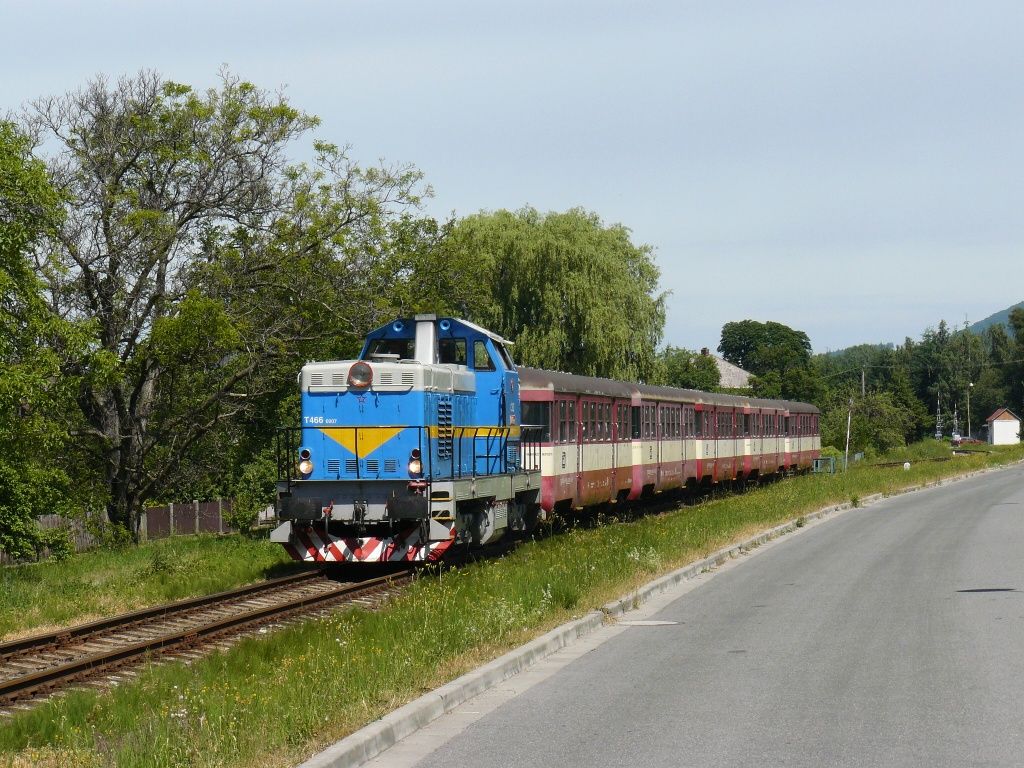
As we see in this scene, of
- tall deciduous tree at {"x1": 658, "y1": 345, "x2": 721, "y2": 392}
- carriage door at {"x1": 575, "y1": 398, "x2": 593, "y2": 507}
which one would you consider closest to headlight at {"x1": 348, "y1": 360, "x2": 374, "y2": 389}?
carriage door at {"x1": 575, "y1": 398, "x2": 593, "y2": 507}

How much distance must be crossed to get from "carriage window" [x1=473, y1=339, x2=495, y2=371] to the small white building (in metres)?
144

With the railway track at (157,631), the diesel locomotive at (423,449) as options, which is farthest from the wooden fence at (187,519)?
the railway track at (157,631)

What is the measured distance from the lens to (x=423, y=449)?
18.7 meters

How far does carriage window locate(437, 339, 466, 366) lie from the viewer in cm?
2036

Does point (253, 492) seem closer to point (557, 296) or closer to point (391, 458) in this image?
point (557, 296)

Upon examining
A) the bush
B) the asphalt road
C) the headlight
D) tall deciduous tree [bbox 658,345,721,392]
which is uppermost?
tall deciduous tree [bbox 658,345,721,392]

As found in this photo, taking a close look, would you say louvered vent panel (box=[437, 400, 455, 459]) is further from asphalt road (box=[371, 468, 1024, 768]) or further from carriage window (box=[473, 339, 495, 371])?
asphalt road (box=[371, 468, 1024, 768])

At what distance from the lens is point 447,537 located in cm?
1802

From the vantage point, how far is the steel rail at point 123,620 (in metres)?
13.1

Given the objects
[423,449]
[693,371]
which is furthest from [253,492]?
[693,371]

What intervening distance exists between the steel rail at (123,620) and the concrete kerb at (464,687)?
557 centimetres

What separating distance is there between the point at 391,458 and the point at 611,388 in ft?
37.5

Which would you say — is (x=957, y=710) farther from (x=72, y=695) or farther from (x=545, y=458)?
(x=545, y=458)

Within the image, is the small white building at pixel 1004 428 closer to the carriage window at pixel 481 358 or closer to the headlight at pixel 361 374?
the carriage window at pixel 481 358
